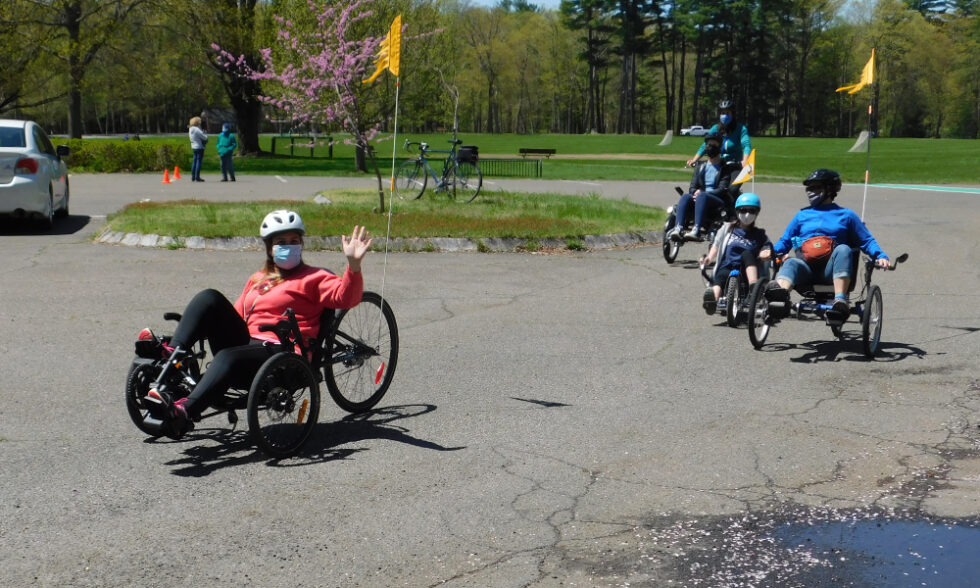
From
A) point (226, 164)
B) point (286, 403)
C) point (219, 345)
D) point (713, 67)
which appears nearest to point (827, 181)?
point (286, 403)

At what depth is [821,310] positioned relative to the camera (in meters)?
8.74

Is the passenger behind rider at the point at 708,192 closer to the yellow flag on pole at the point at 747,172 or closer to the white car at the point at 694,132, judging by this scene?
the yellow flag on pole at the point at 747,172

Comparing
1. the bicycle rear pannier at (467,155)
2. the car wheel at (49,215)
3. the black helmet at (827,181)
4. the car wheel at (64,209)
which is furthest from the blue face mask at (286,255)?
the bicycle rear pannier at (467,155)

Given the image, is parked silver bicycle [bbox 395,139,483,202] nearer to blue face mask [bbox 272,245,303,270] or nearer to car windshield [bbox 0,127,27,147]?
car windshield [bbox 0,127,27,147]

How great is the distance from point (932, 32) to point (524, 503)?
371 feet

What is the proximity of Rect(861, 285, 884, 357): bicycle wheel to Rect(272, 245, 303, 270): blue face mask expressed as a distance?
4.65 m

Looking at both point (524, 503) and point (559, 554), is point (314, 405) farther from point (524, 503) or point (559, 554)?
point (559, 554)

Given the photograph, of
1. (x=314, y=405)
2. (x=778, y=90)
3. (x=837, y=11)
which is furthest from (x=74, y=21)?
(x=837, y=11)

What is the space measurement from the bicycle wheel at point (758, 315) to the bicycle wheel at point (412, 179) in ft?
45.0

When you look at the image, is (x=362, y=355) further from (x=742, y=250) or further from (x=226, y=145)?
(x=226, y=145)

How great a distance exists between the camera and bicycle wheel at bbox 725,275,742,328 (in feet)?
31.0

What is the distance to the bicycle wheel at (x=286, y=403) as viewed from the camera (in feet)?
18.5

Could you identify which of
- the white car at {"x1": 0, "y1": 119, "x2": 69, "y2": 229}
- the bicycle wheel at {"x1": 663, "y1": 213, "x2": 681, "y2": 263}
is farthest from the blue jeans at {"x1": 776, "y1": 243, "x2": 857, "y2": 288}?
the white car at {"x1": 0, "y1": 119, "x2": 69, "y2": 229}

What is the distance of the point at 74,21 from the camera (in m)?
40.4
